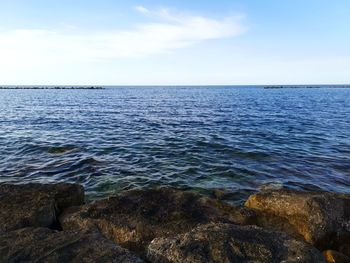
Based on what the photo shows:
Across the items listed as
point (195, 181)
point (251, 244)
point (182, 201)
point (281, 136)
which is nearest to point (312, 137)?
point (281, 136)

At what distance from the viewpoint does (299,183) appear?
14.6 meters

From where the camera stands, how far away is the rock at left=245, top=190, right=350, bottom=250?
8156 mm

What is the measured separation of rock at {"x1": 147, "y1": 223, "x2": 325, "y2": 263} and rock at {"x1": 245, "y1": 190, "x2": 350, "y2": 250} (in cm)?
199

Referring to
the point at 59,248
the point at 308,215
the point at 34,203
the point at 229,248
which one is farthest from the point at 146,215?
the point at 308,215

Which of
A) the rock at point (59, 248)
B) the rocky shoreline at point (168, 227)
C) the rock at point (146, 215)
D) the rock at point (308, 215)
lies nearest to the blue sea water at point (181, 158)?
the rock at point (308, 215)

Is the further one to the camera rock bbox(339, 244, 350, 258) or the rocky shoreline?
rock bbox(339, 244, 350, 258)

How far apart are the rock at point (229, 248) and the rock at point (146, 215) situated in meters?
1.18

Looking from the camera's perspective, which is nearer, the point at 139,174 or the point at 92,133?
the point at 139,174

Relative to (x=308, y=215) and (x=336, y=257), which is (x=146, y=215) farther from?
(x=336, y=257)

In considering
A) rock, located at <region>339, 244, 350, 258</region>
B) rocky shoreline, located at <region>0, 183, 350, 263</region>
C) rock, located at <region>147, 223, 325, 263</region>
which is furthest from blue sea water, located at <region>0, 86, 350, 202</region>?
rock, located at <region>147, 223, 325, 263</region>

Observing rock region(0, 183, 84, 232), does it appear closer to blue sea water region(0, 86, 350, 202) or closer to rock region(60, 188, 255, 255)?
rock region(60, 188, 255, 255)

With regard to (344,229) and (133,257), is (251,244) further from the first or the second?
(344,229)

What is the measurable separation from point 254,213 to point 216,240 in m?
3.05

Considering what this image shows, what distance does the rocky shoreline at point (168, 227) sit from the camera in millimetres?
5914
